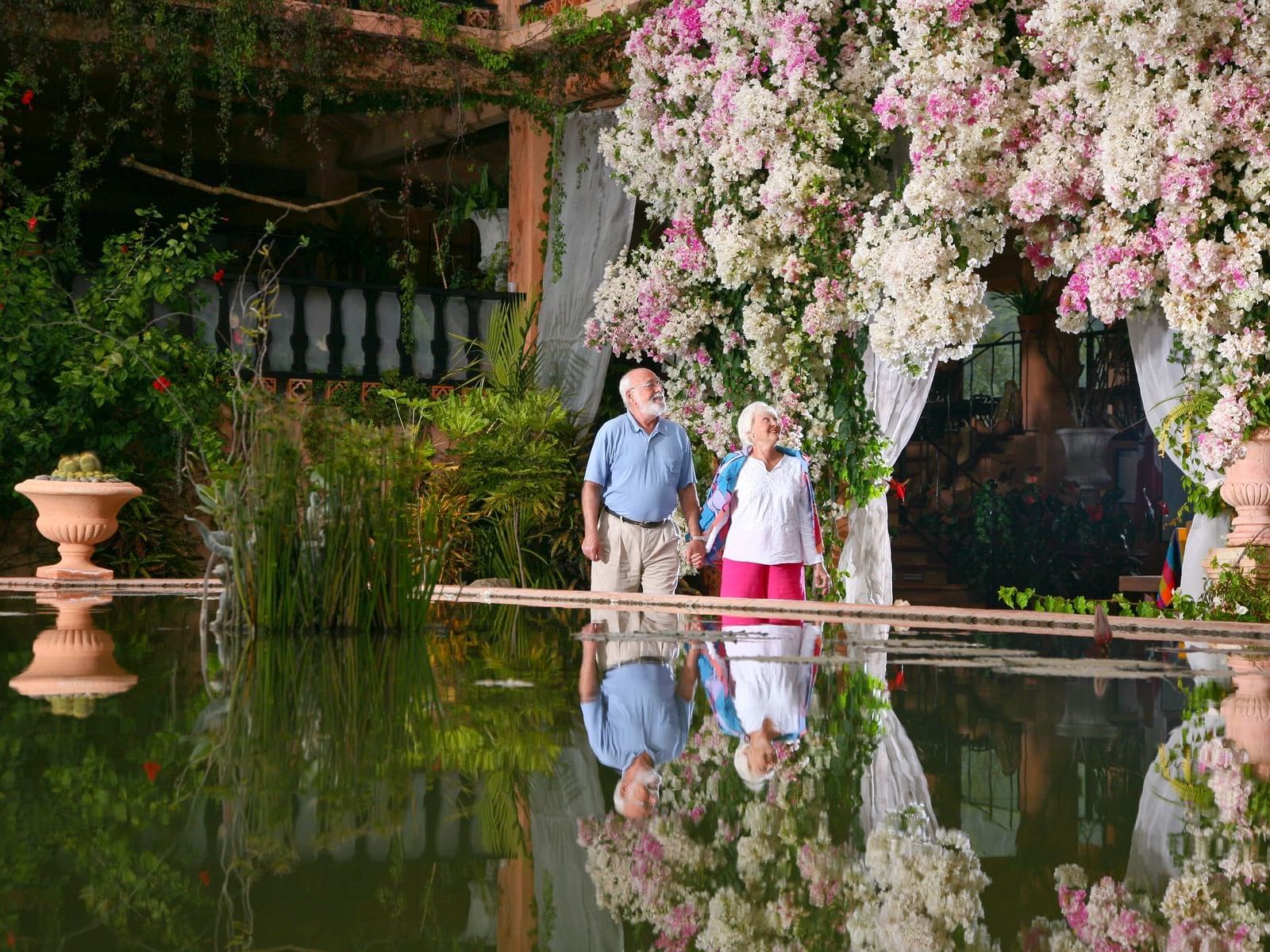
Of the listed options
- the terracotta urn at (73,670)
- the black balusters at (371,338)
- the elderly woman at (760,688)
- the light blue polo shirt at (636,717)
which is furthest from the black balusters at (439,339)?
the light blue polo shirt at (636,717)

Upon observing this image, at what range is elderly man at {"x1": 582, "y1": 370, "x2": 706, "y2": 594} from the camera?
19.2ft

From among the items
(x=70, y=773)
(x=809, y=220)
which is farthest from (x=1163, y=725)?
A: (x=809, y=220)

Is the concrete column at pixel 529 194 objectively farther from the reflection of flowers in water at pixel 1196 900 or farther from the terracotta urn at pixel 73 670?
the reflection of flowers in water at pixel 1196 900

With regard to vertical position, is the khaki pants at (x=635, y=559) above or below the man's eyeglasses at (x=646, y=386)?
below

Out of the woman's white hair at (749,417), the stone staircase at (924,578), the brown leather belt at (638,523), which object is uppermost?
the woman's white hair at (749,417)

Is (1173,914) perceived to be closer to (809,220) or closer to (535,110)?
(809,220)

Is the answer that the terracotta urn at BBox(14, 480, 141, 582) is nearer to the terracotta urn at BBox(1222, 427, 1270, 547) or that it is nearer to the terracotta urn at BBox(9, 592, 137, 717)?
the terracotta urn at BBox(9, 592, 137, 717)

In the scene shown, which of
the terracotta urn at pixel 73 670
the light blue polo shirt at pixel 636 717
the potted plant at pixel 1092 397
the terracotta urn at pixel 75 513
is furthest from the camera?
the potted plant at pixel 1092 397

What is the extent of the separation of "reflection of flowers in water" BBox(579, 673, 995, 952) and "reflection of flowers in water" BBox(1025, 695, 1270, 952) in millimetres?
87

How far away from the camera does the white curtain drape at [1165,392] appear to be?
647 centimetres

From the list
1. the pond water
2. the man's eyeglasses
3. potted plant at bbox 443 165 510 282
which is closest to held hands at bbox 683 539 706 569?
the man's eyeglasses

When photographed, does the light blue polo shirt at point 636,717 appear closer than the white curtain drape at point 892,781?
No

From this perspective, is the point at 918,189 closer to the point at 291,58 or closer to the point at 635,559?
the point at 635,559

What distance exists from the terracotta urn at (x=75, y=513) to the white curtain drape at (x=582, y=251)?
10.9 feet
